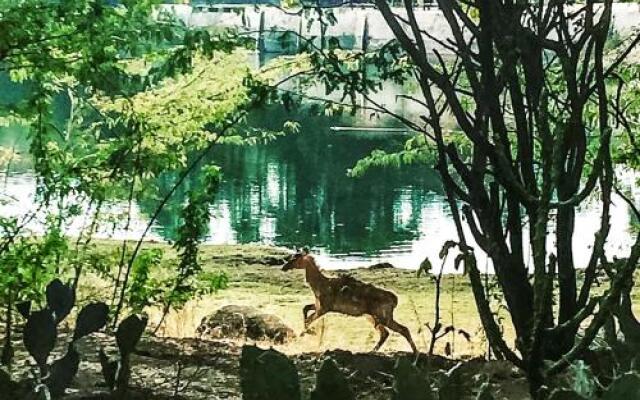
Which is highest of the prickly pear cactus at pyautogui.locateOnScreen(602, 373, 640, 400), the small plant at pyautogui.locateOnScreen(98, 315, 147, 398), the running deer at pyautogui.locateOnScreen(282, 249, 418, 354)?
the prickly pear cactus at pyautogui.locateOnScreen(602, 373, 640, 400)

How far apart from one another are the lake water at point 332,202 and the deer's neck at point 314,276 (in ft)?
6.46

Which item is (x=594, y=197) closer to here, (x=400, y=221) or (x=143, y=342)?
(x=143, y=342)

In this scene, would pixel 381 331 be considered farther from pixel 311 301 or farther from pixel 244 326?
pixel 311 301

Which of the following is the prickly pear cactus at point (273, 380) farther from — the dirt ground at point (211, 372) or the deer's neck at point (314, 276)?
the deer's neck at point (314, 276)

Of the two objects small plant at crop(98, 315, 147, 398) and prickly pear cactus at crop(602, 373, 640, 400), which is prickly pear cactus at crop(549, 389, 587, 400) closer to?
prickly pear cactus at crop(602, 373, 640, 400)

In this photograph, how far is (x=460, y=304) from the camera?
614 cm

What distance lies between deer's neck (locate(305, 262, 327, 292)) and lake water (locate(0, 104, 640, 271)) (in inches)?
77.5

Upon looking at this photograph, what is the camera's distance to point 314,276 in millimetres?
4695

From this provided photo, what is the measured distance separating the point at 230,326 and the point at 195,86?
143 cm

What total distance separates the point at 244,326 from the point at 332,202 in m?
3.53

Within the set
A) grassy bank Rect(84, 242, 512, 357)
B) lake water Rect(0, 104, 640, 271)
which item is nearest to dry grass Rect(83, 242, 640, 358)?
grassy bank Rect(84, 242, 512, 357)

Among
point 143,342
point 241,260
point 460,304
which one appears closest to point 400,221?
point 241,260

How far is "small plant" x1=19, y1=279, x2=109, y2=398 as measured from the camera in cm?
102

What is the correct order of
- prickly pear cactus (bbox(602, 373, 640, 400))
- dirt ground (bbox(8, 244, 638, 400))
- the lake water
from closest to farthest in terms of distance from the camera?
prickly pear cactus (bbox(602, 373, 640, 400))
dirt ground (bbox(8, 244, 638, 400))
the lake water
